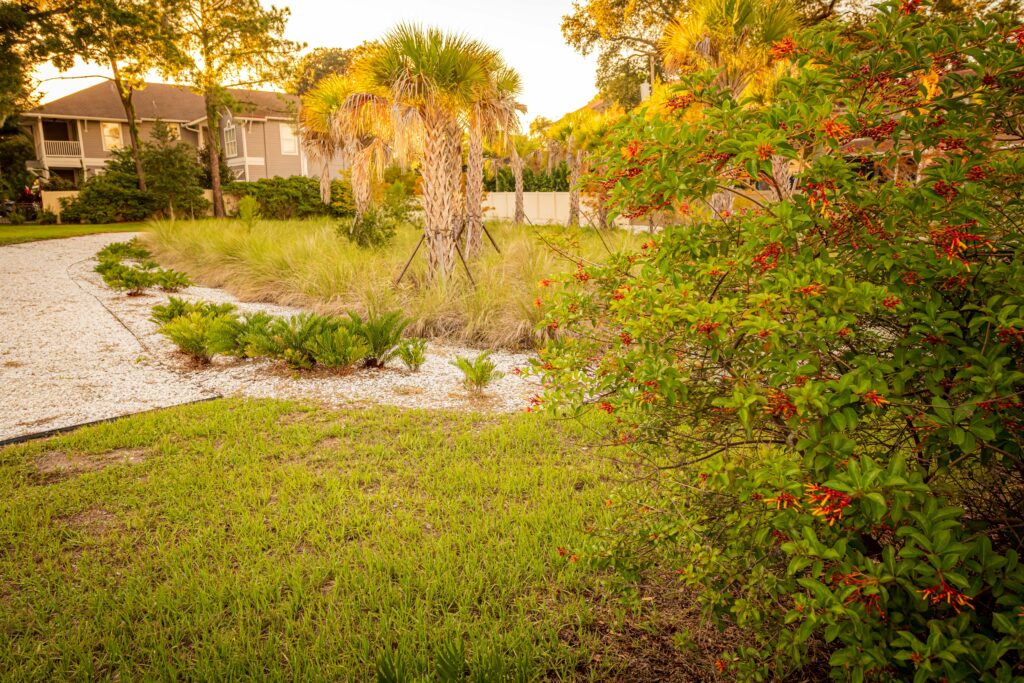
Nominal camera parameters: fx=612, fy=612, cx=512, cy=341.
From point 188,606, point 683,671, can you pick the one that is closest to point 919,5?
point 683,671

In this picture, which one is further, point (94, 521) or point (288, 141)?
point (288, 141)

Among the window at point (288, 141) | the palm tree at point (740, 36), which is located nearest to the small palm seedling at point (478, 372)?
the palm tree at point (740, 36)

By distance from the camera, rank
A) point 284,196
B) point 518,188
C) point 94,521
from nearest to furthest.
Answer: point 94,521
point 518,188
point 284,196

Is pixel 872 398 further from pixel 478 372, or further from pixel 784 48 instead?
pixel 478 372

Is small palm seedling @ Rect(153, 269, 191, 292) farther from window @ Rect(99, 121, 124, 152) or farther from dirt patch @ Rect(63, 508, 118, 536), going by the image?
window @ Rect(99, 121, 124, 152)

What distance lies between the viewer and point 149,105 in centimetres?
3834

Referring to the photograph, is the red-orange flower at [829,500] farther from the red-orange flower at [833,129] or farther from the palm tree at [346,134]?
the palm tree at [346,134]

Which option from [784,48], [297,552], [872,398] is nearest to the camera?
[872,398]

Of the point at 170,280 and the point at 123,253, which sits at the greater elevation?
the point at 123,253

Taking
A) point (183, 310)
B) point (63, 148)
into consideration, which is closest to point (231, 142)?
point (63, 148)

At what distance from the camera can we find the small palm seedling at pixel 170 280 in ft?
35.3

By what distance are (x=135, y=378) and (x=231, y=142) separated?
3817 cm

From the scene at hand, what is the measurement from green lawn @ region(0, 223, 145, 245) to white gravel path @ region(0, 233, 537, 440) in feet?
44.1

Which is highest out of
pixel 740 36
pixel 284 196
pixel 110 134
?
pixel 110 134
